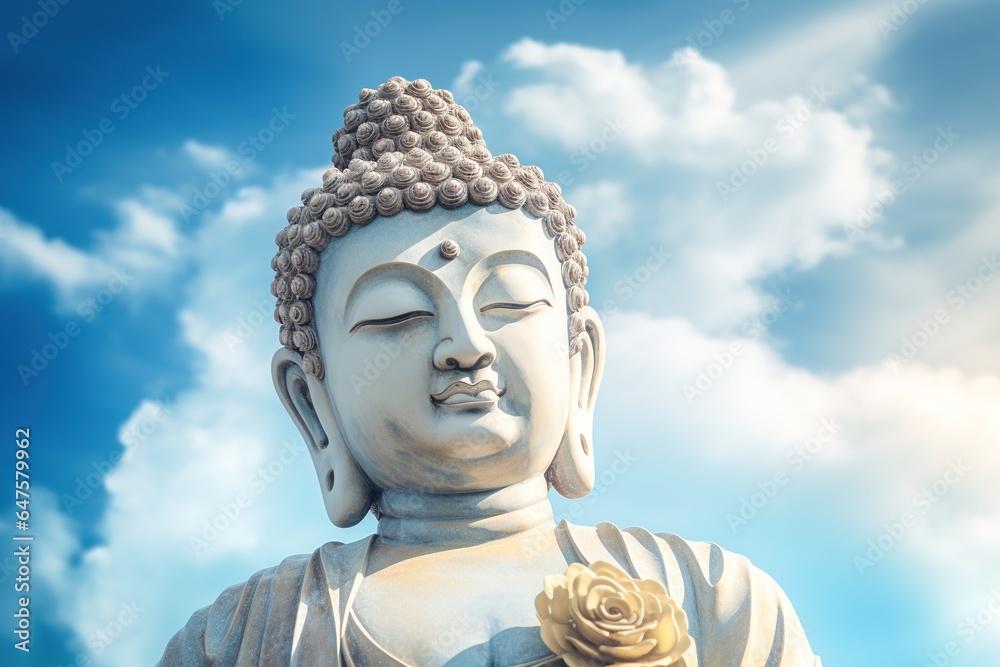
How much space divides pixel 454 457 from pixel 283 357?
126 centimetres

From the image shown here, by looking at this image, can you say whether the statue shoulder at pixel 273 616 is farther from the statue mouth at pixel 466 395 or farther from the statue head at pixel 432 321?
the statue mouth at pixel 466 395

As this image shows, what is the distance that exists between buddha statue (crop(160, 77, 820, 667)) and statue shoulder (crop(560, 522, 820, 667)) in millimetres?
10

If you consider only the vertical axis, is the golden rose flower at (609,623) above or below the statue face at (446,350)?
below

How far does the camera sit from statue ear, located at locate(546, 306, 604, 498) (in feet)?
24.6

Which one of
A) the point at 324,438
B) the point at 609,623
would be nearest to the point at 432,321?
the point at 324,438

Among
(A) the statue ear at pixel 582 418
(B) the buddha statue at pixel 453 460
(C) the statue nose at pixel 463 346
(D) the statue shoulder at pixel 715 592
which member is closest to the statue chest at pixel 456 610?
(B) the buddha statue at pixel 453 460

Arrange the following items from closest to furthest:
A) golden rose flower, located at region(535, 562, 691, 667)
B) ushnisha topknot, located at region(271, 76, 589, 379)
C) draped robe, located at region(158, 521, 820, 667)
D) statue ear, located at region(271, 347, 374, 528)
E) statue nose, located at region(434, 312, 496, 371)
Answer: golden rose flower, located at region(535, 562, 691, 667)
draped robe, located at region(158, 521, 820, 667)
statue nose, located at region(434, 312, 496, 371)
ushnisha topknot, located at region(271, 76, 589, 379)
statue ear, located at region(271, 347, 374, 528)

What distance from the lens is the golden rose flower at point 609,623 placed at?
603cm

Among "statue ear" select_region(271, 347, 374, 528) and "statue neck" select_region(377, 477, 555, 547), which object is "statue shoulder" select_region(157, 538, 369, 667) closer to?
"statue neck" select_region(377, 477, 555, 547)

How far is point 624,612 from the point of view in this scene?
6.07 m

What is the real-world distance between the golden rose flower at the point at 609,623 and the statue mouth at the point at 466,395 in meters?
1.02

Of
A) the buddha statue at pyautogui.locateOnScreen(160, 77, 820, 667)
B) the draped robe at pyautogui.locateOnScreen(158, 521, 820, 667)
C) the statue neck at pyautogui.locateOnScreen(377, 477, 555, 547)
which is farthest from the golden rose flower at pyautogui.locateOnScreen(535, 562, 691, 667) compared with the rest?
the statue neck at pyautogui.locateOnScreen(377, 477, 555, 547)

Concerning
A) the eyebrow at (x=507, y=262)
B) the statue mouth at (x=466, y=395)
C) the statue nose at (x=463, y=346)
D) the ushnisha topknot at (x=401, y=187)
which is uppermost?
the ushnisha topknot at (x=401, y=187)

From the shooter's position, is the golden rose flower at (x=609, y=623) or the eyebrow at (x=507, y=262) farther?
the eyebrow at (x=507, y=262)
